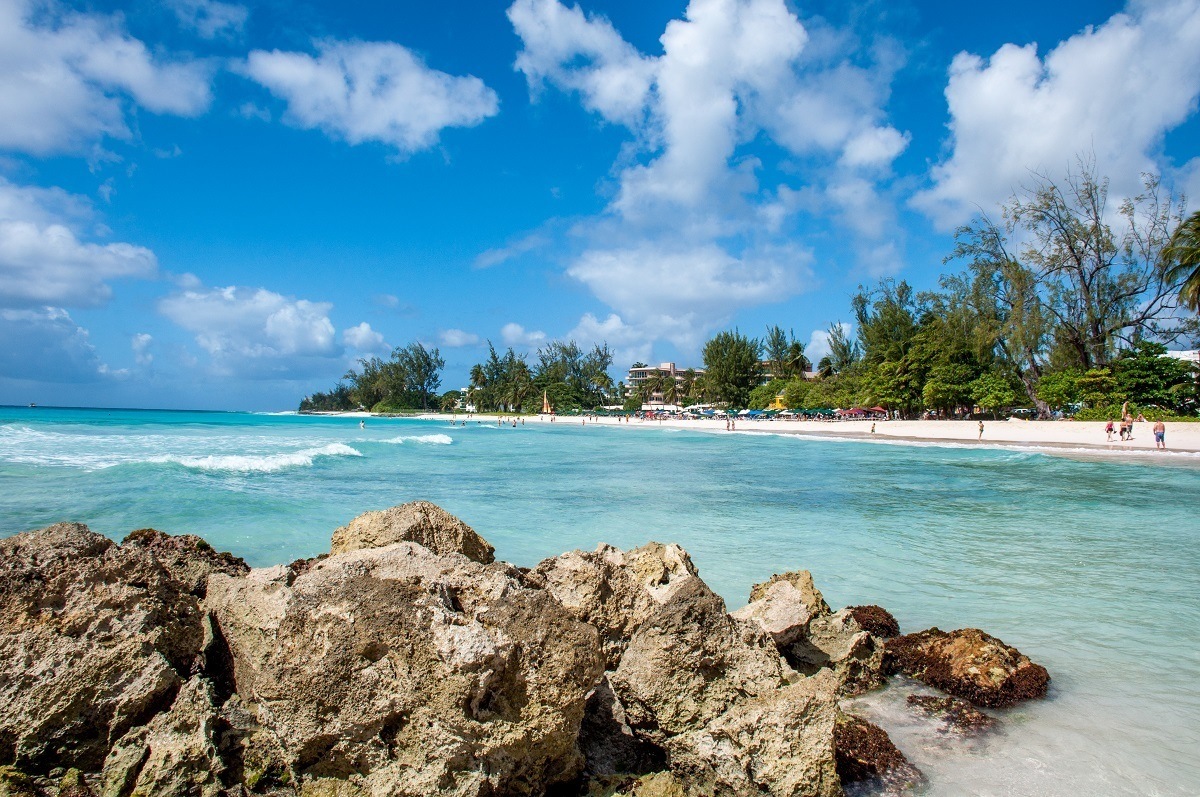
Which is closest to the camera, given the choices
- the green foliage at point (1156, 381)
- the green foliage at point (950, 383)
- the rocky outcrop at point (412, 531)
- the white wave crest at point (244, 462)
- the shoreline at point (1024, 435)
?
the rocky outcrop at point (412, 531)

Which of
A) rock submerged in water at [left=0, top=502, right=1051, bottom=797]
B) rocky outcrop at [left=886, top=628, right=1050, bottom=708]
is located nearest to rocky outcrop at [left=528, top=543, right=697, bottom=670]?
rock submerged in water at [left=0, top=502, right=1051, bottom=797]

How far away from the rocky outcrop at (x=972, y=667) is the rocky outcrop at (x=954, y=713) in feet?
0.51

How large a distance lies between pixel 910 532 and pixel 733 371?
75.2 meters

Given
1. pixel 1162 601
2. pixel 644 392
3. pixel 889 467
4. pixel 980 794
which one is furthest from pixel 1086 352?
pixel 644 392

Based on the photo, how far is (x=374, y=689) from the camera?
8.91 ft

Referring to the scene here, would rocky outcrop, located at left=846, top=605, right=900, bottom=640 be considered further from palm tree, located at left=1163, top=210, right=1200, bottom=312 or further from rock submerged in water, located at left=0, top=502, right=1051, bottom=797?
palm tree, located at left=1163, top=210, right=1200, bottom=312

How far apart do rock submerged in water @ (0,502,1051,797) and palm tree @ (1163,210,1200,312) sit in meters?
43.1

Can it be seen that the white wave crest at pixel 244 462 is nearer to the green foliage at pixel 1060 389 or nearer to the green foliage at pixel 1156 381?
the green foliage at pixel 1156 381

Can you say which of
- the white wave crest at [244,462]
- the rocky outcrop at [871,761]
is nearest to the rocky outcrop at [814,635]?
the rocky outcrop at [871,761]

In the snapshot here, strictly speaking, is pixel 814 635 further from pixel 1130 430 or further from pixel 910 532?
pixel 1130 430

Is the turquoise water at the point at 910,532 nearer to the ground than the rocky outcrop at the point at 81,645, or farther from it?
nearer to the ground

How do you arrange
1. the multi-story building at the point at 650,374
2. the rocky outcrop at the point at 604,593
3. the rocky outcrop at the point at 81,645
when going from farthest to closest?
the multi-story building at the point at 650,374 < the rocky outcrop at the point at 604,593 < the rocky outcrop at the point at 81,645

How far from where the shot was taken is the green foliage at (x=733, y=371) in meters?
85.1

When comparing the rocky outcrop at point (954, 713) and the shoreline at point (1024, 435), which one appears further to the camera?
the shoreline at point (1024, 435)
